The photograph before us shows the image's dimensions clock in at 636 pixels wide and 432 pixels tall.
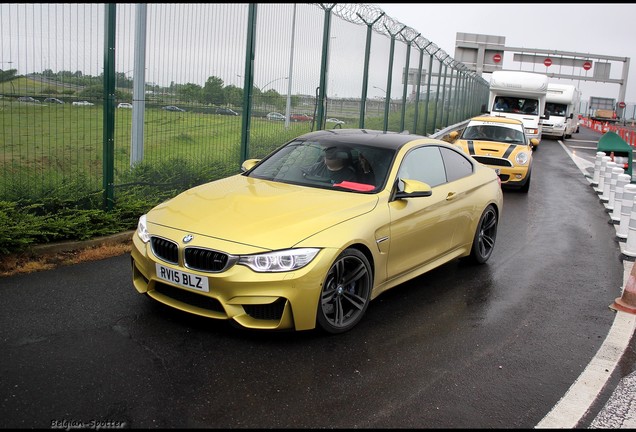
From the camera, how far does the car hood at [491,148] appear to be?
14219 mm

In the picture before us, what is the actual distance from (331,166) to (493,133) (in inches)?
408

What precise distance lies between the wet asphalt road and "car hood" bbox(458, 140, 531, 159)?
7799mm

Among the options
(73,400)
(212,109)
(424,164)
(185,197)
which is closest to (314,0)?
(212,109)

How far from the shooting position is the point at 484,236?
24.0 feet

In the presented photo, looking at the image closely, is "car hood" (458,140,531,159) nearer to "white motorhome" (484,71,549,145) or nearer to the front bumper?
the front bumper

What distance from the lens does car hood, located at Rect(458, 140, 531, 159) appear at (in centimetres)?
1422

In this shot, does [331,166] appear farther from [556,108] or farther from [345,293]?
[556,108]

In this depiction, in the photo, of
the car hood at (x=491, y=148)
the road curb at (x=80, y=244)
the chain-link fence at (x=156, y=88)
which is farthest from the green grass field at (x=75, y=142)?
the car hood at (x=491, y=148)

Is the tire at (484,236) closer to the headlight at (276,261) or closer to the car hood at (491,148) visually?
the headlight at (276,261)

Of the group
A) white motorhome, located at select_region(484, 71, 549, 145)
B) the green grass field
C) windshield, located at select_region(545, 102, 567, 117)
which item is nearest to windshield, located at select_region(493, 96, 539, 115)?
white motorhome, located at select_region(484, 71, 549, 145)

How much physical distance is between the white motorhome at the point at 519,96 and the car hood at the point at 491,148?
510 inches

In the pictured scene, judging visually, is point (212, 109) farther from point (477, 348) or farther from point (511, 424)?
point (511, 424)

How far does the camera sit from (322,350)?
4.61 m

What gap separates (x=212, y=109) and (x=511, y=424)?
21.6 feet
